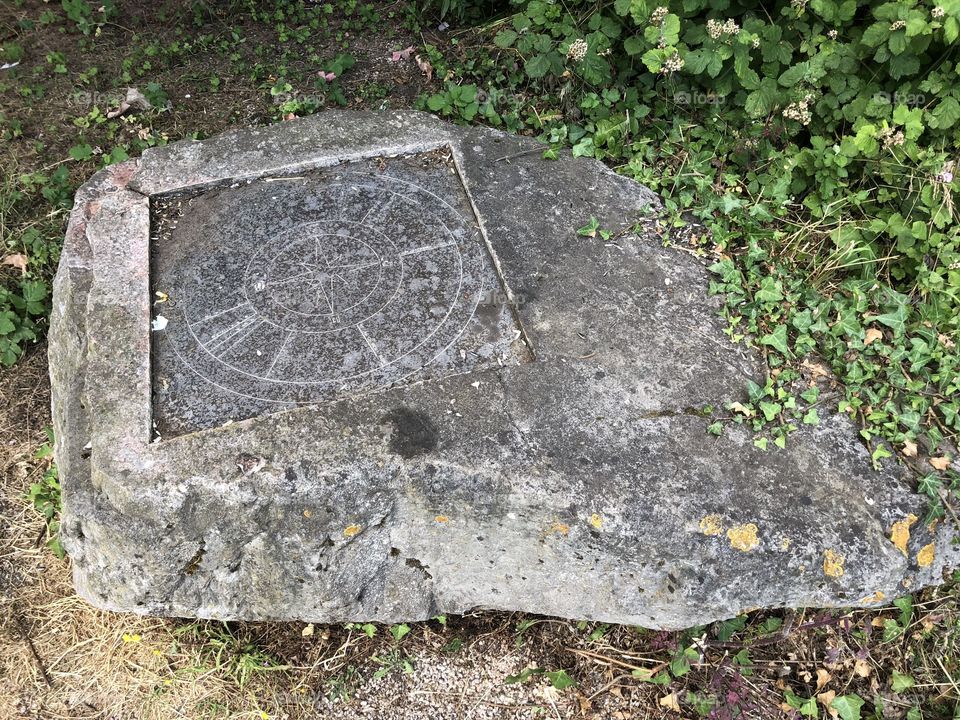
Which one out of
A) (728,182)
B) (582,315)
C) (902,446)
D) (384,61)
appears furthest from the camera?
(384,61)

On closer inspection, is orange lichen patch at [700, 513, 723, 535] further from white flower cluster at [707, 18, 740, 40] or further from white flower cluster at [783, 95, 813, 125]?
white flower cluster at [707, 18, 740, 40]

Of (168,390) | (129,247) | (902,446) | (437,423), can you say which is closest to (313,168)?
(129,247)

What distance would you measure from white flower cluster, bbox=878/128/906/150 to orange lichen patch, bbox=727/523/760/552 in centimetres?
152

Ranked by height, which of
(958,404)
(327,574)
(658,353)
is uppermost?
(658,353)

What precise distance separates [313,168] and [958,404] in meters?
2.45

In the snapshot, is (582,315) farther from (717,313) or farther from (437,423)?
(437,423)

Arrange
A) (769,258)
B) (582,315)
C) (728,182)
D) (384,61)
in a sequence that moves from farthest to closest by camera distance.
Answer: (384,61) < (728,182) < (769,258) < (582,315)

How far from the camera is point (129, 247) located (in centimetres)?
267

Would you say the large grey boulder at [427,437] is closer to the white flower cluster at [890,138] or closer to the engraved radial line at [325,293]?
the engraved radial line at [325,293]

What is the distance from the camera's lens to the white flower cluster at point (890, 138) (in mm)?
2646

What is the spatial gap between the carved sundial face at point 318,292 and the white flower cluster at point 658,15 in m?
1.00

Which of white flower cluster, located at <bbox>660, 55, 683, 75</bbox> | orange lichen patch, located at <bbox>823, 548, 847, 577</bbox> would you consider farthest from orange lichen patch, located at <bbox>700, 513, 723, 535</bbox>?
white flower cluster, located at <bbox>660, 55, 683, 75</bbox>

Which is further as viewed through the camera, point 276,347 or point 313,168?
point 313,168

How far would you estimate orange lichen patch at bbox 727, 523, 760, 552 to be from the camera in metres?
2.12
